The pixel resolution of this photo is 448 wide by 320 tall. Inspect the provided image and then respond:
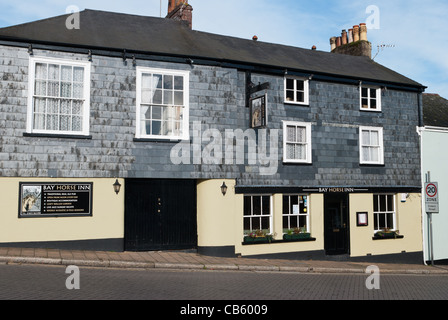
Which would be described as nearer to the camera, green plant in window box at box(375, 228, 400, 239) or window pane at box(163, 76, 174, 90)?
window pane at box(163, 76, 174, 90)

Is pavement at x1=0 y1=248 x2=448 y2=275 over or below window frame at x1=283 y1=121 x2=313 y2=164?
below

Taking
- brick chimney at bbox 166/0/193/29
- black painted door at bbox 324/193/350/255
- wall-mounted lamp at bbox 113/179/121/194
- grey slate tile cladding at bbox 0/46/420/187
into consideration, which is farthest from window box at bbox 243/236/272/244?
brick chimney at bbox 166/0/193/29

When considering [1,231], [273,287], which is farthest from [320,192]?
[1,231]

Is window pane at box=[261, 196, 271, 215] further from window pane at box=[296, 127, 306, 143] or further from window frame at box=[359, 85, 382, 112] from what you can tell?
window frame at box=[359, 85, 382, 112]

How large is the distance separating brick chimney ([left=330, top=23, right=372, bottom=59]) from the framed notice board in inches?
610

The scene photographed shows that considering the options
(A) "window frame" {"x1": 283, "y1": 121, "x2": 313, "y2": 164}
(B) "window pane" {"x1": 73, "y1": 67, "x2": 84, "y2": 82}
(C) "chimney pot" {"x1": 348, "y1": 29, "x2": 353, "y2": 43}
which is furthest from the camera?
(C) "chimney pot" {"x1": 348, "y1": 29, "x2": 353, "y2": 43}

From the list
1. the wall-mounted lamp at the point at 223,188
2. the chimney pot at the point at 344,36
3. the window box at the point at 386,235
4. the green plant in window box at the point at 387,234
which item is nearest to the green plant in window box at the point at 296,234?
the wall-mounted lamp at the point at 223,188

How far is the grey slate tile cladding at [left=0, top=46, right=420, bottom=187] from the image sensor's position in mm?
13492

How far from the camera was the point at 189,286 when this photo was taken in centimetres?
1021

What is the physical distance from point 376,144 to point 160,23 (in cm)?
1046

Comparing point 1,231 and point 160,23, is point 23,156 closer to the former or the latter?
point 1,231

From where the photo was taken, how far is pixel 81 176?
45.9 feet
